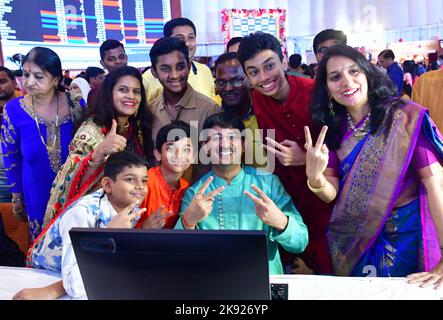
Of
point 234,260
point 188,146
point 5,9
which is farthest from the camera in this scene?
point 5,9

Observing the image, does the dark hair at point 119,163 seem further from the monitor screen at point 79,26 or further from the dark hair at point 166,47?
the monitor screen at point 79,26

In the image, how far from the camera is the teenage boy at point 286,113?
1.96m

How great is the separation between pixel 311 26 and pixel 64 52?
274 inches

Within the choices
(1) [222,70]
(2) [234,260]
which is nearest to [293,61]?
(1) [222,70]

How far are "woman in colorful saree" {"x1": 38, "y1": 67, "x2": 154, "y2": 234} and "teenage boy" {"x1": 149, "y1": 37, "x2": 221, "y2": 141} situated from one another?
0.09m

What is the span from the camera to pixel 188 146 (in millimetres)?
1951

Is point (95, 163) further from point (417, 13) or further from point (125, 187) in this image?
point (417, 13)

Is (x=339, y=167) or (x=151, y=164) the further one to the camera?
(x=151, y=164)

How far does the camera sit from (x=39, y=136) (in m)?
2.34

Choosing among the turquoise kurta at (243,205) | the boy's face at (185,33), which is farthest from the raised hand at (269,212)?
the boy's face at (185,33)

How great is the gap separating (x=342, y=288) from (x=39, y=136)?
175 centimetres

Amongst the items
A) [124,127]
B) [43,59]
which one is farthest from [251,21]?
[124,127]

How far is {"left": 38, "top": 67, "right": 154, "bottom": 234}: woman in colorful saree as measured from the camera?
6.25 feet
